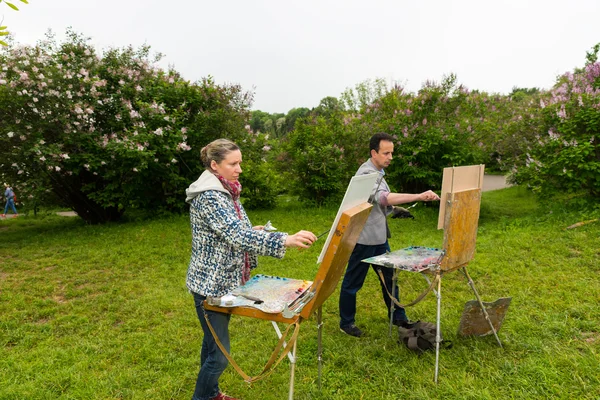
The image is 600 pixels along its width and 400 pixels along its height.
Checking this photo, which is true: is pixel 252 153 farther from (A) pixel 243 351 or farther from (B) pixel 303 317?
(B) pixel 303 317

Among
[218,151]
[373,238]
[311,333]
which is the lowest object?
[311,333]

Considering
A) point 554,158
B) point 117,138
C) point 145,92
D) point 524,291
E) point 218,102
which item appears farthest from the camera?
point 218,102

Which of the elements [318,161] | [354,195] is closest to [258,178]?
[318,161]

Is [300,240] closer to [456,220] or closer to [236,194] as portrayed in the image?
[236,194]

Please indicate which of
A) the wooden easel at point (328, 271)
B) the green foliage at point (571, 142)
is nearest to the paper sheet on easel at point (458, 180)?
the wooden easel at point (328, 271)

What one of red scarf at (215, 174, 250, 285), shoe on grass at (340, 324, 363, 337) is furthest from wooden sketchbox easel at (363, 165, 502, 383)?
red scarf at (215, 174, 250, 285)

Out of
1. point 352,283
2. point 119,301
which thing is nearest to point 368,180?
point 352,283

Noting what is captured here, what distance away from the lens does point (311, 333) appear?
3973 mm

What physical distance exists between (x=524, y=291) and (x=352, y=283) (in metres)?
2.17

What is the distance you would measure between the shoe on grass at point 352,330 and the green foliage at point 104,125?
22.2 feet

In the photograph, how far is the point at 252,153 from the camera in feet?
39.0

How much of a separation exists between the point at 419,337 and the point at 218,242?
2040 mm

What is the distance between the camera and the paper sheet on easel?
285 cm

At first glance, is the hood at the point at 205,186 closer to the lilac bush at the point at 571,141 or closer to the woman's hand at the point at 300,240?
the woman's hand at the point at 300,240
